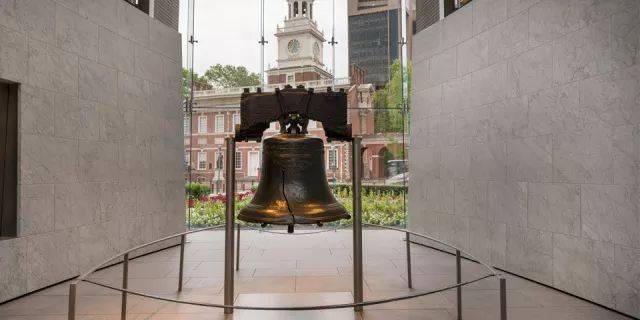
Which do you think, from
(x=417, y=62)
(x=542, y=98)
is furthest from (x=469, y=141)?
Answer: (x=417, y=62)

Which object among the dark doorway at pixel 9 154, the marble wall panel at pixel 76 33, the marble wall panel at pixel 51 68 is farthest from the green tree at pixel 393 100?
the dark doorway at pixel 9 154

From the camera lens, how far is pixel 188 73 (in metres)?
8.84

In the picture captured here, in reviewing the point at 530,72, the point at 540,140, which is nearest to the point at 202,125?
the point at 530,72

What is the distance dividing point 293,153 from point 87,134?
12.9 ft

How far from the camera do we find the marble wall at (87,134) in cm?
452

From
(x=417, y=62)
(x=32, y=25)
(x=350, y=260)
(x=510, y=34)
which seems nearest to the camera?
(x=32, y=25)

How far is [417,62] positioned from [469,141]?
202 centimetres

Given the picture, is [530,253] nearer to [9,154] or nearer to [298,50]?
[9,154]

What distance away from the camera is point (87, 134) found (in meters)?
5.42

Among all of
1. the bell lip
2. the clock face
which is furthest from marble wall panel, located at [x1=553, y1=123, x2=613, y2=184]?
the clock face

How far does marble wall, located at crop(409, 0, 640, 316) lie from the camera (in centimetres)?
394

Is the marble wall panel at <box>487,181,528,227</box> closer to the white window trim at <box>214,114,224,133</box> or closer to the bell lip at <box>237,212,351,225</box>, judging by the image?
the bell lip at <box>237,212,351,225</box>

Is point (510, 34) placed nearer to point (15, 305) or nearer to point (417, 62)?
point (417, 62)

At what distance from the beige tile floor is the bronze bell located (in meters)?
1.50
